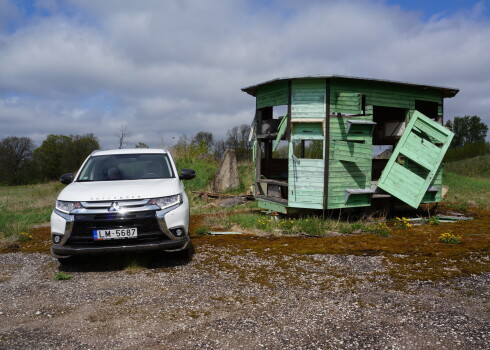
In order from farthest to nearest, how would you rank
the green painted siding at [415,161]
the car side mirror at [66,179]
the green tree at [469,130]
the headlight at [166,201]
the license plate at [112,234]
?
1. the green tree at [469,130]
2. the green painted siding at [415,161]
3. the car side mirror at [66,179]
4. the headlight at [166,201]
5. the license plate at [112,234]

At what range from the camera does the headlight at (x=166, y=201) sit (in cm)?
544

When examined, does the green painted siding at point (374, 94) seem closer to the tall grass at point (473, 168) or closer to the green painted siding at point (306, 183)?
the green painted siding at point (306, 183)

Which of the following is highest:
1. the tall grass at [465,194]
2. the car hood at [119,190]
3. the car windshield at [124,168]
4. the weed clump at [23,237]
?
the car windshield at [124,168]

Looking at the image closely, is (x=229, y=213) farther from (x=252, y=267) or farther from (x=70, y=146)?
(x=70, y=146)

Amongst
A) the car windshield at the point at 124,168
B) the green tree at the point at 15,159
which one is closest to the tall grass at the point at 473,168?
the car windshield at the point at 124,168

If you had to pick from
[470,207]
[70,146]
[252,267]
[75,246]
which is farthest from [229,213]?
[70,146]

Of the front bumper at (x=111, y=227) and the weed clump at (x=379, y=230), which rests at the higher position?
the front bumper at (x=111, y=227)

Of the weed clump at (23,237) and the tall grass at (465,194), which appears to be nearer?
the weed clump at (23,237)

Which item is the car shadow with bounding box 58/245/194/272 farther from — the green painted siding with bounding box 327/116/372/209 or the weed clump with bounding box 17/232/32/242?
the green painted siding with bounding box 327/116/372/209

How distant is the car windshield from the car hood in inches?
12.2

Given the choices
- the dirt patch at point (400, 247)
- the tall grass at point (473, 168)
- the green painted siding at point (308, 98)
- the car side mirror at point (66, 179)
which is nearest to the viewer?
the dirt patch at point (400, 247)

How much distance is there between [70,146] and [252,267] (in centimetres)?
3726

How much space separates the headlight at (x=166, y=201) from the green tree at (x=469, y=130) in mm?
Answer: 64344

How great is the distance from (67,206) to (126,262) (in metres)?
1.37
